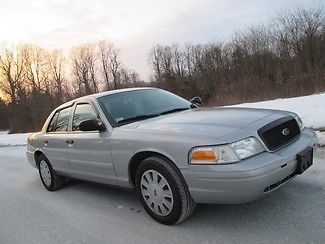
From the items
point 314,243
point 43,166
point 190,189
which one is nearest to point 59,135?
point 43,166

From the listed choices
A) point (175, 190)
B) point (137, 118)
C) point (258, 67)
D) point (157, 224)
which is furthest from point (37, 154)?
point (258, 67)

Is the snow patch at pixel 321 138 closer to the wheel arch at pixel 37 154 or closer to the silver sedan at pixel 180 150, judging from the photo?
the silver sedan at pixel 180 150

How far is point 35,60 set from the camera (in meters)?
69.6

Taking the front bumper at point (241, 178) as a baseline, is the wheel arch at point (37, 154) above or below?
above

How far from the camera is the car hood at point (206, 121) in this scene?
3938mm

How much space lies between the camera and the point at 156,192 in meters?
4.25

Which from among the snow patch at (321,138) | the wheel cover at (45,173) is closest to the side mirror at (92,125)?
the wheel cover at (45,173)

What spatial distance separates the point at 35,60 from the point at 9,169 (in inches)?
2506

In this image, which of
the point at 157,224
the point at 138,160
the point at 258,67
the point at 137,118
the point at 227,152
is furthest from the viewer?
the point at 258,67

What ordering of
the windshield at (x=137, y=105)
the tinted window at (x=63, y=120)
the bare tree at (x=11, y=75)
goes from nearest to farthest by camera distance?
the windshield at (x=137, y=105)
the tinted window at (x=63, y=120)
the bare tree at (x=11, y=75)

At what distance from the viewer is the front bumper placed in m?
3.59

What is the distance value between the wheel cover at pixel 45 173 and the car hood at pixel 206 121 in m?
2.54

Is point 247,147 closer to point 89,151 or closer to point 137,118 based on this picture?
point 137,118

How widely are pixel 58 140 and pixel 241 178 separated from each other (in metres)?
3.37
